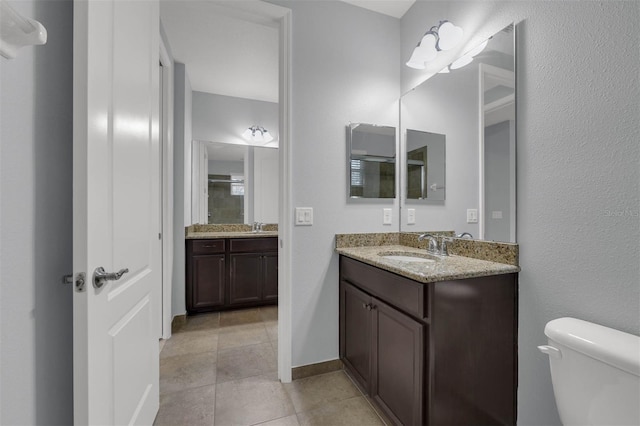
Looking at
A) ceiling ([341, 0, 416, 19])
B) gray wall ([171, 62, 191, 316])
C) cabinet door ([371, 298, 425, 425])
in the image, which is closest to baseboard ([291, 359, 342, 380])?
cabinet door ([371, 298, 425, 425])

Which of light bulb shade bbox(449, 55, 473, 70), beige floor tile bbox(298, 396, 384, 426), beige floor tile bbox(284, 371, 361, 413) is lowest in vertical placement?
beige floor tile bbox(284, 371, 361, 413)

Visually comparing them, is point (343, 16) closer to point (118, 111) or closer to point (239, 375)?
point (118, 111)

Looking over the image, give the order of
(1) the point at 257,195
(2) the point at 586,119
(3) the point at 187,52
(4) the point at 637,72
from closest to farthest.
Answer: (4) the point at 637,72
(2) the point at 586,119
(3) the point at 187,52
(1) the point at 257,195

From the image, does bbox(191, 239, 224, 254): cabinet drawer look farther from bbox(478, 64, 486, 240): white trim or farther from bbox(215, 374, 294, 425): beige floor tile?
bbox(478, 64, 486, 240): white trim

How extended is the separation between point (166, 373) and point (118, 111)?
1.74m

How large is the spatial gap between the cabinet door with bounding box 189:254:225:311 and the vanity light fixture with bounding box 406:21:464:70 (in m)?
2.55

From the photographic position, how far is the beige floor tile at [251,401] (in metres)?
1.48

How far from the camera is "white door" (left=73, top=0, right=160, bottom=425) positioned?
2.60ft

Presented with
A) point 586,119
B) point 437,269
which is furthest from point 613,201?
point 437,269

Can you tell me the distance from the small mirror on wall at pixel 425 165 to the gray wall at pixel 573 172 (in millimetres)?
593

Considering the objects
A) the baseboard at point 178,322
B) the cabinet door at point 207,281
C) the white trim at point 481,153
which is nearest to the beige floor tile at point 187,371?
the baseboard at point 178,322

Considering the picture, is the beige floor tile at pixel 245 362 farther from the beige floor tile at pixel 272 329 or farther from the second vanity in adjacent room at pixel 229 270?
the second vanity in adjacent room at pixel 229 270

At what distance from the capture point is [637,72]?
0.92 m

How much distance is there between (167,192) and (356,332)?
1.93m
